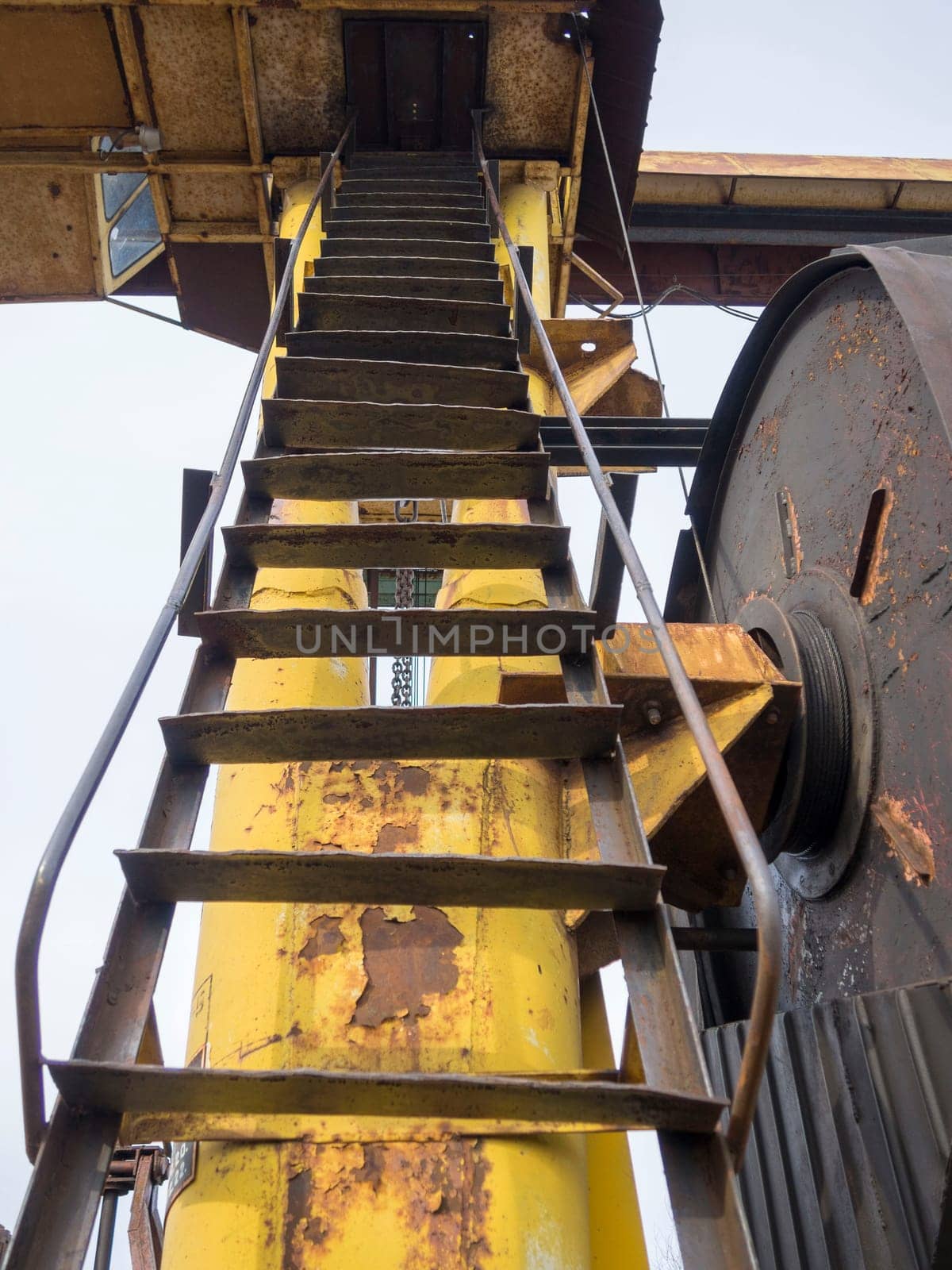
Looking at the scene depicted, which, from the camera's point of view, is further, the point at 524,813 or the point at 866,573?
the point at 866,573

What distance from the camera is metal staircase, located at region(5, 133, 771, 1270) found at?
197 cm

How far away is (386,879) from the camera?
7.69 ft

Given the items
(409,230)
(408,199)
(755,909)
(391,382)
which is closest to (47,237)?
(408,199)

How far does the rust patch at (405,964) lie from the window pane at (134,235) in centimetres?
705

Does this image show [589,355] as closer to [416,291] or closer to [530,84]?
[416,291]

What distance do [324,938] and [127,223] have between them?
7341 mm

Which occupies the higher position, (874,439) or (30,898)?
(874,439)

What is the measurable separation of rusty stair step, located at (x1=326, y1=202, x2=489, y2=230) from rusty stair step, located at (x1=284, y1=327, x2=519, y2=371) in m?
1.64

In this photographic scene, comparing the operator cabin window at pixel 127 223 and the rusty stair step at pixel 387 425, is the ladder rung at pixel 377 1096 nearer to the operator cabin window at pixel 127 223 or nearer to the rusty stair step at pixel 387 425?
the rusty stair step at pixel 387 425

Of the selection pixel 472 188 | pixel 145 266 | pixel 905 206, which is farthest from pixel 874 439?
pixel 145 266

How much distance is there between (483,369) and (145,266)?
19.4 feet

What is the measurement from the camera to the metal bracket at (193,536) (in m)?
3.38

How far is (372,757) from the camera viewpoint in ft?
8.96

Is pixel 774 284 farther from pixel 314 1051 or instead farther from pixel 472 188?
pixel 314 1051
